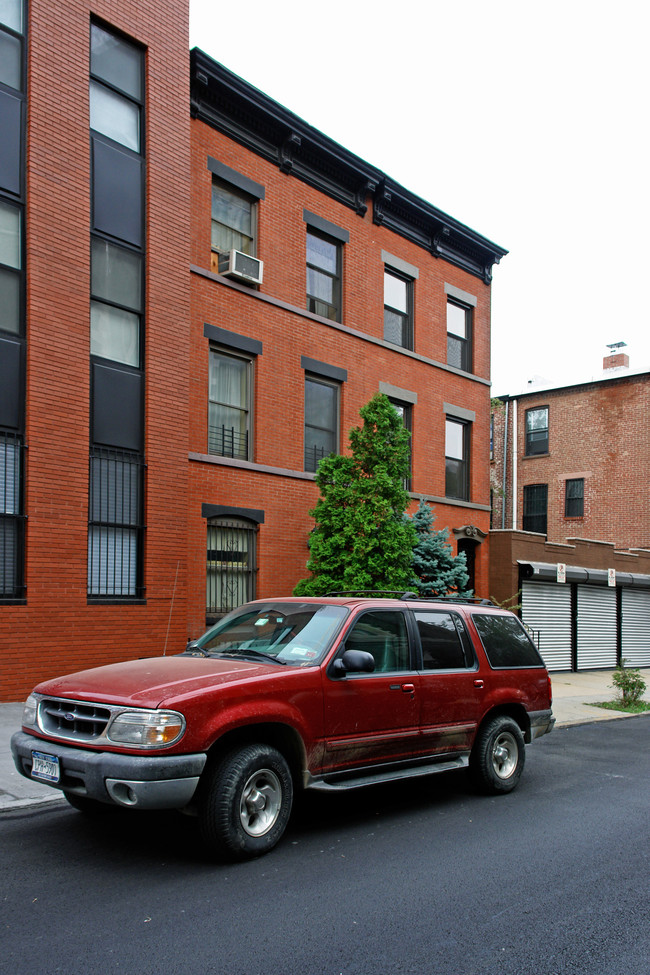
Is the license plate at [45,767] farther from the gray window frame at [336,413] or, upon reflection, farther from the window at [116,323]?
the gray window frame at [336,413]

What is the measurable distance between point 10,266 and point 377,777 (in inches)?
343

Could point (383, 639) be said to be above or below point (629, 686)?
above

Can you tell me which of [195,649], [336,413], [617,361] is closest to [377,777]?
[195,649]

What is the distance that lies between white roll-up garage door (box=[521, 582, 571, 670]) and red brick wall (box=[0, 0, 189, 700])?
35.6ft

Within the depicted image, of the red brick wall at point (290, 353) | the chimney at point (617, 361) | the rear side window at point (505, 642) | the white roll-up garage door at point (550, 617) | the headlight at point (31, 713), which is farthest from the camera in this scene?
the chimney at point (617, 361)

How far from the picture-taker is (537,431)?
3284 centimetres

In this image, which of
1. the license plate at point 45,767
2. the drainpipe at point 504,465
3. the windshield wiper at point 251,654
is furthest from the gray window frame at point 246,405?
the drainpipe at point 504,465

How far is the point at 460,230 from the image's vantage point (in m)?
20.6

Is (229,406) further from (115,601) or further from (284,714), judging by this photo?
(284,714)

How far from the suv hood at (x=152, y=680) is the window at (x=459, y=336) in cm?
1599

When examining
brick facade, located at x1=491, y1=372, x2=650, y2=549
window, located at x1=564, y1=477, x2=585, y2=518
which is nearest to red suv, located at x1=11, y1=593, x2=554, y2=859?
brick facade, located at x1=491, y1=372, x2=650, y2=549

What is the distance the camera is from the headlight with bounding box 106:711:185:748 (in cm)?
503

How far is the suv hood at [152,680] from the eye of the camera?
5219mm

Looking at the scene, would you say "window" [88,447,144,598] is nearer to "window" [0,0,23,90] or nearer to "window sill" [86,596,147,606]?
"window sill" [86,596,147,606]
